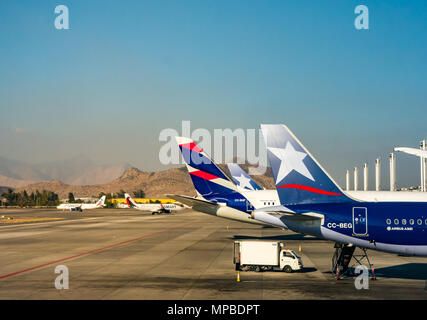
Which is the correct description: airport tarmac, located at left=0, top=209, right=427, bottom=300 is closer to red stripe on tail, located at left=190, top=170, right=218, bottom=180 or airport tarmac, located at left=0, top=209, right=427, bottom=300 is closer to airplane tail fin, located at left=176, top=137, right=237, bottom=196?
airplane tail fin, located at left=176, top=137, right=237, bottom=196

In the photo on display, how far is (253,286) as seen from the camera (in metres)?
24.8

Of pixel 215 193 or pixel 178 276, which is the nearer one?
pixel 178 276

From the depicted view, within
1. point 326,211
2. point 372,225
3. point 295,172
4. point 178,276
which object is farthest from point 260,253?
point 372,225

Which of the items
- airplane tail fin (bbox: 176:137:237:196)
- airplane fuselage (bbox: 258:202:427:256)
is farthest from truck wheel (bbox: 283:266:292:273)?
airplane tail fin (bbox: 176:137:237:196)

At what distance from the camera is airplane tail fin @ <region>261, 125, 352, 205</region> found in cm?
2480

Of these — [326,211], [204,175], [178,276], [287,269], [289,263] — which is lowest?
[287,269]

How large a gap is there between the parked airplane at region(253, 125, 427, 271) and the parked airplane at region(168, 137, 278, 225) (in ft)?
72.9

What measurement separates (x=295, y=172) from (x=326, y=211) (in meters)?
2.75

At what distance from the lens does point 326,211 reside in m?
24.7

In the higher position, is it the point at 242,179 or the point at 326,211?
the point at 326,211

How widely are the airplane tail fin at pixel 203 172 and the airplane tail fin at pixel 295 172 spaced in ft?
72.6

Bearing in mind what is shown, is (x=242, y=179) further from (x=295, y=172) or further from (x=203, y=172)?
(x=295, y=172)
